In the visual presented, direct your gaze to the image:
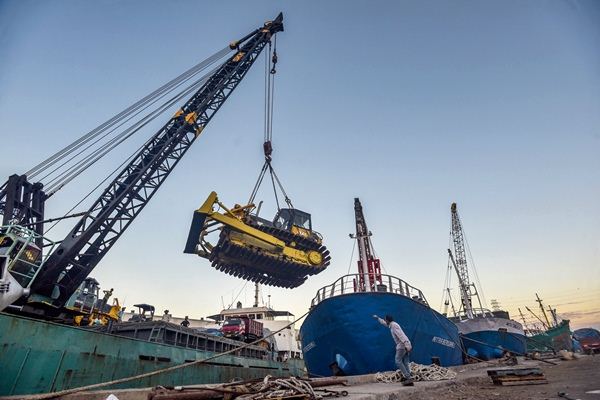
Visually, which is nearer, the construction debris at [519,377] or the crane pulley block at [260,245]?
the construction debris at [519,377]

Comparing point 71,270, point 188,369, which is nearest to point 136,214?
point 71,270

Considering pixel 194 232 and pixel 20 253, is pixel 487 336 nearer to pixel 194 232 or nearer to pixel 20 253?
pixel 194 232

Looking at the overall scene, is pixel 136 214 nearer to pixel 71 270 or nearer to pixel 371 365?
pixel 71 270

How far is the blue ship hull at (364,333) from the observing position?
31.5ft

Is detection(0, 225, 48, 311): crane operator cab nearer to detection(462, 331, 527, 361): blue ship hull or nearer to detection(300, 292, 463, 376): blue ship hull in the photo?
detection(300, 292, 463, 376): blue ship hull

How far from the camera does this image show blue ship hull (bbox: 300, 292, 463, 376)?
9594mm

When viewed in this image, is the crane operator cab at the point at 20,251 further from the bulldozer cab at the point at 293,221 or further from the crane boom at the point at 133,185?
the bulldozer cab at the point at 293,221

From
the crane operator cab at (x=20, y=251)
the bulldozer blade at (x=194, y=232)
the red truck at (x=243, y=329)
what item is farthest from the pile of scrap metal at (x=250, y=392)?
the red truck at (x=243, y=329)

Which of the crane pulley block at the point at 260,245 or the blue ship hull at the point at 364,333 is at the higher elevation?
the crane pulley block at the point at 260,245

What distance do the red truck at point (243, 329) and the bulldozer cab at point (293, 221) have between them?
712 cm

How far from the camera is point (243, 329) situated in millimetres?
21844

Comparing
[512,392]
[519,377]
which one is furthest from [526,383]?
[512,392]

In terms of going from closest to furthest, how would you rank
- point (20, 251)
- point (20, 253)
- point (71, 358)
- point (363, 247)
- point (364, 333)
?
point (71, 358)
point (20, 251)
point (20, 253)
point (364, 333)
point (363, 247)

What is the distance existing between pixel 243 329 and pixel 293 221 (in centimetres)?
885
